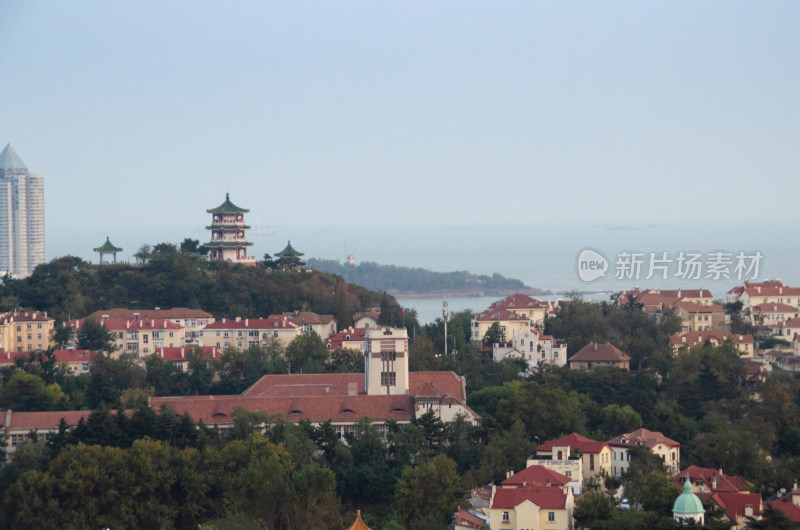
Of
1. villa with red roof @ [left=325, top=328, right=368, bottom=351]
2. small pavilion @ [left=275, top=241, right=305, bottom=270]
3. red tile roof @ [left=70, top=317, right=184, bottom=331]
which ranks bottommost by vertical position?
villa with red roof @ [left=325, top=328, right=368, bottom=351]

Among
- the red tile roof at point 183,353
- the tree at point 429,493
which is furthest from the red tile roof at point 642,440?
the red tile roof at point 183,353

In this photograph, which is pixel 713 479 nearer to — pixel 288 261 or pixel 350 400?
pixel 350 400

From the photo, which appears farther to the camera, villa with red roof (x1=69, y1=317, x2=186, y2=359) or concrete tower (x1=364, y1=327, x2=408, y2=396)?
villa with red roof (x1=69, y1=317, x2=186, y2=359)

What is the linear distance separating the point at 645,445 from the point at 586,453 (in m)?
1.98

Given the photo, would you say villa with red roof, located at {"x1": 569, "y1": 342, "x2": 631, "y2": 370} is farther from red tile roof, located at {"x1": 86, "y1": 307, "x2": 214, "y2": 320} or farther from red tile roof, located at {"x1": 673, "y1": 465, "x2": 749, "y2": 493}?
red tile roof, located at {"x1": 86, "y1": 307, "x2": 214, "y2": 320}

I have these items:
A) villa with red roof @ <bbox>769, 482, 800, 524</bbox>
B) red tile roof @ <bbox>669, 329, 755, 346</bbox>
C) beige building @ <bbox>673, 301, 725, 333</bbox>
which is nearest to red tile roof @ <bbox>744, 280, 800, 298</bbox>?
beige building @ <bbox>673, 301, 725, 333</bbox>

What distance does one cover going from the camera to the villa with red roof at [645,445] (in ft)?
128

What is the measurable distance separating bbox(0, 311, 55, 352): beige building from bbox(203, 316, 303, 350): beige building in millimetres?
6122

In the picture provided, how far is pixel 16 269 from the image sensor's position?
165 m

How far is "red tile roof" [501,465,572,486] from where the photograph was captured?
115 ft

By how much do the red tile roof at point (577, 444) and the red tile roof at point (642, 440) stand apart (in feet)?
2.60

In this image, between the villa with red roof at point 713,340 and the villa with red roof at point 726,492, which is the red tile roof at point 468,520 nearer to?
the villa with red roof at point 726,492

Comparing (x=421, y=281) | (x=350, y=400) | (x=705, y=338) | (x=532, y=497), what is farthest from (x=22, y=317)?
(x=421, y=281)

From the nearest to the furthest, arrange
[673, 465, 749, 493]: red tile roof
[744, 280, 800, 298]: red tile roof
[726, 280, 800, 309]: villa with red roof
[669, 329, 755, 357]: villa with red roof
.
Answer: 1. [673, 465, 749, 493]: red tile roof
2. [669, 329, 755, 357]: villa with red roof
3. [726, 280, 800, 309]: villa with red roof
4. [744, 280, 800, 298]: red tile roof
